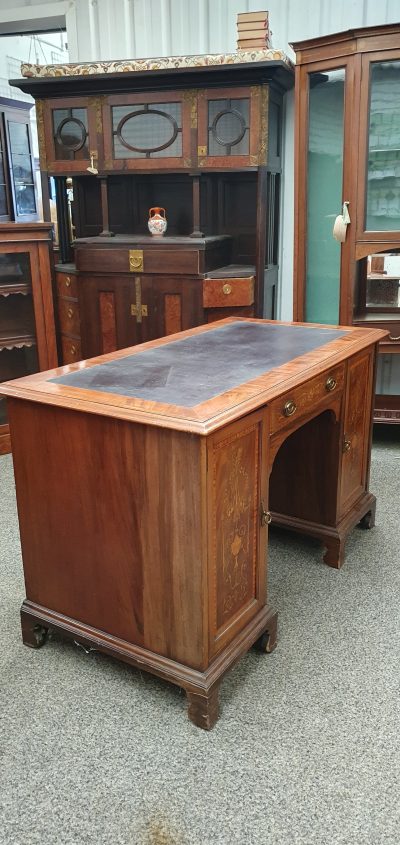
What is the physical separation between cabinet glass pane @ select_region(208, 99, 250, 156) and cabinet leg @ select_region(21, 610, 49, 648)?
2.75m

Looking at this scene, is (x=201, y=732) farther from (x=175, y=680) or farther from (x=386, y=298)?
(x=386, y=298)

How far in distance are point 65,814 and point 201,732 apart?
1.28 ft

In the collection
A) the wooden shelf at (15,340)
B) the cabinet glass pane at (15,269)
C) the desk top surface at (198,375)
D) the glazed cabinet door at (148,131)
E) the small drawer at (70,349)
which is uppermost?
the glazed cabinet door at (148,131)

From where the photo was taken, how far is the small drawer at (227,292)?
3846mm

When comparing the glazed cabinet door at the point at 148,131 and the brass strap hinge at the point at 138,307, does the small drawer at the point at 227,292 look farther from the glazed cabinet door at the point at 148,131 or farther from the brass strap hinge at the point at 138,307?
the glazed cabinet door at the point at 148,131

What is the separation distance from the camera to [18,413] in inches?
75.5

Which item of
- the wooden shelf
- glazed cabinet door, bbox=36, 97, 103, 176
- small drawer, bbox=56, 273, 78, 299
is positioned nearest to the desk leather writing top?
the wooden shelf

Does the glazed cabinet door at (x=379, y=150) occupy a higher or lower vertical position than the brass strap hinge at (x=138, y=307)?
higher

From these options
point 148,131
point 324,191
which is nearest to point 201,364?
point 324,191

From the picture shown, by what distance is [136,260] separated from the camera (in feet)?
12.9

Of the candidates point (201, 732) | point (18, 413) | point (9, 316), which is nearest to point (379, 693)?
point (201, 732)

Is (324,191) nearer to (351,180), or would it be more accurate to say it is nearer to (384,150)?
(351,180)

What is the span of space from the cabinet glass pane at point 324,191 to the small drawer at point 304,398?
1.51 m

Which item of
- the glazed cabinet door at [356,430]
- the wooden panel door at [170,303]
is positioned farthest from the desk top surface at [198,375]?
the wooden panel door at [170,303]
